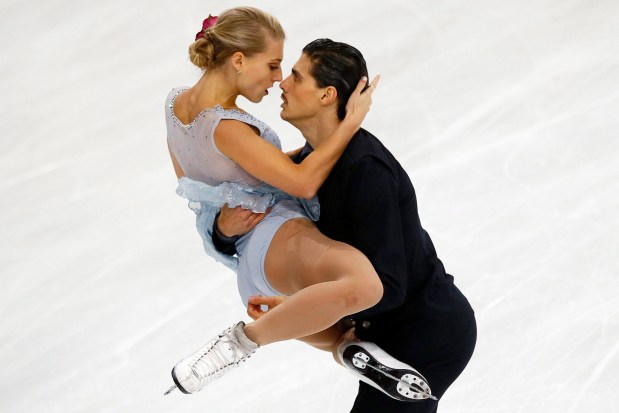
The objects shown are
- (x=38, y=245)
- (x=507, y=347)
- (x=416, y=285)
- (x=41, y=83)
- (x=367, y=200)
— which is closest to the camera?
(x=367, y=200)

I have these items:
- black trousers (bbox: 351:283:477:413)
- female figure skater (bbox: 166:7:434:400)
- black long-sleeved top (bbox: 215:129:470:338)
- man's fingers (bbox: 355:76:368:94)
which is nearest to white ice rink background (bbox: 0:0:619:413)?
black trousers (bbox: 351:283:477:413)

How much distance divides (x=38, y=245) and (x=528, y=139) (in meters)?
2.43

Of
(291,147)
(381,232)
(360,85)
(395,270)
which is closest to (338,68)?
(360,85)

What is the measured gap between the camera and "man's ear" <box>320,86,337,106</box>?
Answer: 2926 mm

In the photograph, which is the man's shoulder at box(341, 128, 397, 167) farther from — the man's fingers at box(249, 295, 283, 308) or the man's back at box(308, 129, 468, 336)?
the man's fingers at box(249, 295, 283, 308)

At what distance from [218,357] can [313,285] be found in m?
0.31

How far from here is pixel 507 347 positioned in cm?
411

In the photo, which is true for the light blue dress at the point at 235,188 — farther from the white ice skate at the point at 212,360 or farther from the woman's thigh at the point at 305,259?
the white ice skate at the point at 212,360

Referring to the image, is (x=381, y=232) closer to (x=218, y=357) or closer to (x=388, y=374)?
(x=388, y=374)

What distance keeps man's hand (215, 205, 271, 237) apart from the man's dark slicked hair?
41 centimetres

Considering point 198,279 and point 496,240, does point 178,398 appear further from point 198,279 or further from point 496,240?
point 496,240

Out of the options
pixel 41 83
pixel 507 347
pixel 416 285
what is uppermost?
pixel 41 83

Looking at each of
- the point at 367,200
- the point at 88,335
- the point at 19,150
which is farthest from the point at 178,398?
the point at 19,150

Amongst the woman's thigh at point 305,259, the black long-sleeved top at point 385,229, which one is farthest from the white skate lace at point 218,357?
the black long-sleeved top at point 385,229
